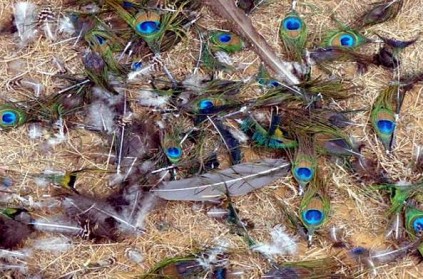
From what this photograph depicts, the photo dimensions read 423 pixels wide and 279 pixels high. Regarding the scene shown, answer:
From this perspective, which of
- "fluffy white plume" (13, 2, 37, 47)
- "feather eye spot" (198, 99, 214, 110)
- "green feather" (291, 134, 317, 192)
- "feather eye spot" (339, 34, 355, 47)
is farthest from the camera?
"fluffy white plume" (13, 2, 37, 47)

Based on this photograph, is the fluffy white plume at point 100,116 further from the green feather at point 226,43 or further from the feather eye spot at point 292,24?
the feather eye spot at point 292,24

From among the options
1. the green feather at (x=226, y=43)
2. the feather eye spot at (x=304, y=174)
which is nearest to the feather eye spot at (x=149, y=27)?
the green feather at (x=226, y=43)

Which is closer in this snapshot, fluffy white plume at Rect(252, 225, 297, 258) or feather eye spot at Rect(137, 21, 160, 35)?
fluffy white plume at Rect(252, 225, 297, 258)

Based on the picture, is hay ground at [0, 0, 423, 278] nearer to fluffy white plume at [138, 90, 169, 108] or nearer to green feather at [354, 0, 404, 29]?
green feather at [354, 0, 404, 29]

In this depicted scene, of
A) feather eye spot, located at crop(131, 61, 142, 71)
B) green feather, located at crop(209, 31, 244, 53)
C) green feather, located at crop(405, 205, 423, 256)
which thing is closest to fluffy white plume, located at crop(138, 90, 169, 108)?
feather eye spot, located at crop(131, 61, 142, 71)

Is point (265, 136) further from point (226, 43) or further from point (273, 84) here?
point (226, 43)

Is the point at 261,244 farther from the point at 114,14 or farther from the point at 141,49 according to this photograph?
the point at 114,14

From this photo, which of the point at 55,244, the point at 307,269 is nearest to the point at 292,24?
the point at 307,269
